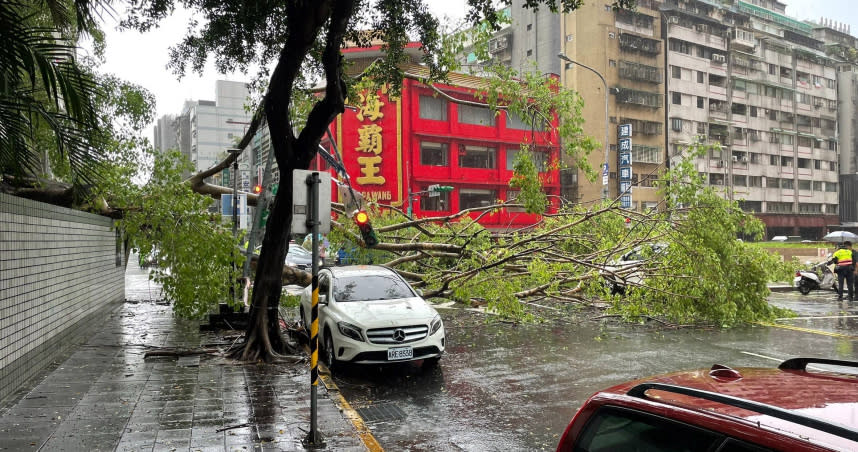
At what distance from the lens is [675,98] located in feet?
188

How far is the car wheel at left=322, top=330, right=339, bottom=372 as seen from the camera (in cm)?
920

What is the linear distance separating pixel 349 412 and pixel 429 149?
36.9 metres

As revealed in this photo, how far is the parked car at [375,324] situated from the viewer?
28.7ft

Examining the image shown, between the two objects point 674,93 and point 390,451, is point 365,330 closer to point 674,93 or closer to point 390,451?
point 390,451

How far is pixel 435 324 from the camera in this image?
922 centimetres

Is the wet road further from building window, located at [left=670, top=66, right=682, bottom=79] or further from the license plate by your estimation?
building window, located at [left=670, top=66, right=682, bottom=79]

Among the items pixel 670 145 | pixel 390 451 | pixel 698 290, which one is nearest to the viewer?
pixel 390 451

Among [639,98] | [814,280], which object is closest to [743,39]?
[639,98]

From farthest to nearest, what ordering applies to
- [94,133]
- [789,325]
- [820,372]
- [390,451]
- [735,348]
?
[789,325] < [735,348] < [94,133] < [390,451] < [820,372]

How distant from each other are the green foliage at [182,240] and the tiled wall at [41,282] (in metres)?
1.21

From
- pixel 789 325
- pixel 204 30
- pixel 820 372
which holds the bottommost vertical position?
pixel 789 325

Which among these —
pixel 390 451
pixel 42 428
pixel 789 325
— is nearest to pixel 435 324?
pixel 390 451

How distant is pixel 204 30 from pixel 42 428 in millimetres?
8344

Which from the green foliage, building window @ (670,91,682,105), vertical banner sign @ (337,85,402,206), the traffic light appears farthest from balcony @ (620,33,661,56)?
the green foliage
